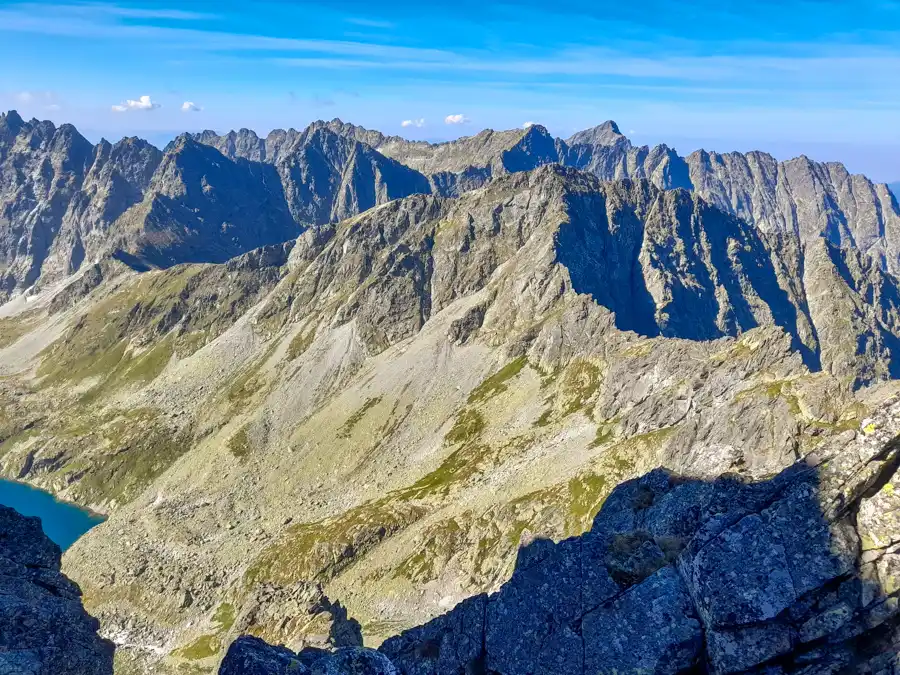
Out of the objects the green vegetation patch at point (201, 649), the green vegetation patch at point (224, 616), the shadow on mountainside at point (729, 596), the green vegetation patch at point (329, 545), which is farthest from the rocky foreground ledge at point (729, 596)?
the green vegetation patch at point (224, 616)

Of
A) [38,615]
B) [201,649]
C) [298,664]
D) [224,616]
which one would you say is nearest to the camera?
[298,664]

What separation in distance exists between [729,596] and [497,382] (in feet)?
362

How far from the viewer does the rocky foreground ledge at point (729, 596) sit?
66.4ft

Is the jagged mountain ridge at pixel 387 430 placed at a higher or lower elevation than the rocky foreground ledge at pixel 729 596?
lower

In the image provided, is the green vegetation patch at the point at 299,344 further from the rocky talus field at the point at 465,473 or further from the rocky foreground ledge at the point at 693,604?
the rocky foreground ledge at the point at 693,604

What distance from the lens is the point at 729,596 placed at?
21422 mm

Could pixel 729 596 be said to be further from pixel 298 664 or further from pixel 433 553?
pixel 433 553

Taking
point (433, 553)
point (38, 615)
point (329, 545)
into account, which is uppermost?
point (38, 615)

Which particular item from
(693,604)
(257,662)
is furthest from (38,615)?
(693,604)

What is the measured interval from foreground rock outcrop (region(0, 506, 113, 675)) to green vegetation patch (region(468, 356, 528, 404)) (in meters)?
98.1

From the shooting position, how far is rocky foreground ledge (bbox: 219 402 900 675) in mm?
20250

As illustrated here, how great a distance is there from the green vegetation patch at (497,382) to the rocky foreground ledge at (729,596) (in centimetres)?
9922

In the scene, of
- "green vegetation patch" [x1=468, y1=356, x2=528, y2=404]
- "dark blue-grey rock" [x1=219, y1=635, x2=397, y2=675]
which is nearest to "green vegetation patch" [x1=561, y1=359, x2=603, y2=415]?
"green vegetation patch" [x1=468, y1=356, x2=528, y2=404]

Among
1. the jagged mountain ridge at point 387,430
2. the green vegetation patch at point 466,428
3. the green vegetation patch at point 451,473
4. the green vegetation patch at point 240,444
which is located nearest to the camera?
the jagged mountain ridge at point 387,430
